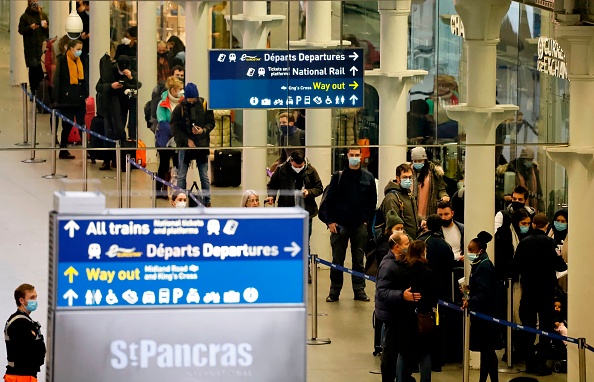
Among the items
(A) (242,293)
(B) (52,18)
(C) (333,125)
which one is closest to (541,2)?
(C) (333,125)

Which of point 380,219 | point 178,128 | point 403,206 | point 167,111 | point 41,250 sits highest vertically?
point 167,111

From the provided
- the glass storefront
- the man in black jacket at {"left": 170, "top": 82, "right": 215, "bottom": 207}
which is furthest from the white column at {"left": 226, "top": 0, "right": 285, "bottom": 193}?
the man in black jacket at {"left": 170, "top": 82, "right": 215, "bottom": 207}

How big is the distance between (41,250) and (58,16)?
2816 mm

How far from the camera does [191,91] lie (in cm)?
1609

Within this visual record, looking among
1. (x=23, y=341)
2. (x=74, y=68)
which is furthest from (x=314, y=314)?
(x=23, y=341)

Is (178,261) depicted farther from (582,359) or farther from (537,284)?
(537,284)

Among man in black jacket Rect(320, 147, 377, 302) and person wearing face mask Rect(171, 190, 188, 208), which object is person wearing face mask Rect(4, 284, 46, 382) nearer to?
person wearing face mask Rect(171, 190, 188, 208)

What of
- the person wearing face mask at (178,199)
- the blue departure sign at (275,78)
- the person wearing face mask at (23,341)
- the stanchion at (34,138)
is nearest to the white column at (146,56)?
the blue departure sign at (275,78)

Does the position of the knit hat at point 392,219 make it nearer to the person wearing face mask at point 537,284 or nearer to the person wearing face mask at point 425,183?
the person wearing face mask at point 425,183

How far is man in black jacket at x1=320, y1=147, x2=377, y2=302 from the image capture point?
1686cm

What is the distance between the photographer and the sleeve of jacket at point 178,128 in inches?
637

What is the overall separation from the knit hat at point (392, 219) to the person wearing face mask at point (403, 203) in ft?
0.52

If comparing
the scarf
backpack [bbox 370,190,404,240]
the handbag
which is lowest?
the handbag

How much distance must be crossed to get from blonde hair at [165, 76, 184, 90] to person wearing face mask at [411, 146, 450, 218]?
8.10 ft
